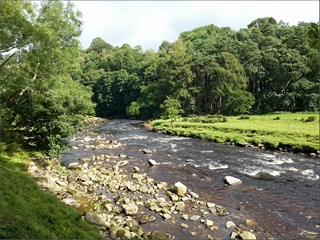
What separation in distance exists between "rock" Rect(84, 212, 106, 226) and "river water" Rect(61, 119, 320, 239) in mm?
7079

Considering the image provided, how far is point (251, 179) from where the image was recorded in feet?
69.5

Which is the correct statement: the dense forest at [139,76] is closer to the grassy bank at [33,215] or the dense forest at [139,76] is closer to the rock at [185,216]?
the grassy bank at [33,215]

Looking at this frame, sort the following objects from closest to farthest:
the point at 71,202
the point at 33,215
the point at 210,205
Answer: the point at 33,215 < the point at 71,202 < the point at 210,205

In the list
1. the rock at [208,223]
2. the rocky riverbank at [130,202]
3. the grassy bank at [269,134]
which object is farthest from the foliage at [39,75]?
the grassy bank at [269,134]

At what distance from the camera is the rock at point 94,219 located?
495 inches

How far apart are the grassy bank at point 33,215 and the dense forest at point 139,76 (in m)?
7.77

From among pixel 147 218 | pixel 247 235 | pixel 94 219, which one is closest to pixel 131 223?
pixel 147 218

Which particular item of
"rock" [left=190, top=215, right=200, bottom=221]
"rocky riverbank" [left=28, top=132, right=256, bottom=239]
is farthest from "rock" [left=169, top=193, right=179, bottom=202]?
"rock" [left=190, top=215, right=200, bottom=221]

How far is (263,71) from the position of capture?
70.8m

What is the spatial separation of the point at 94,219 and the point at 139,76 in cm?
9001

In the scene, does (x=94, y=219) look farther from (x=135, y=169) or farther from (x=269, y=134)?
(x=269, y=134)

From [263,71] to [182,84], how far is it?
21914 millimetres

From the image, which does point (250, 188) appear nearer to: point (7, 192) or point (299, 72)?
point (7, 192)

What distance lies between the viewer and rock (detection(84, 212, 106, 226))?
41.3ft
